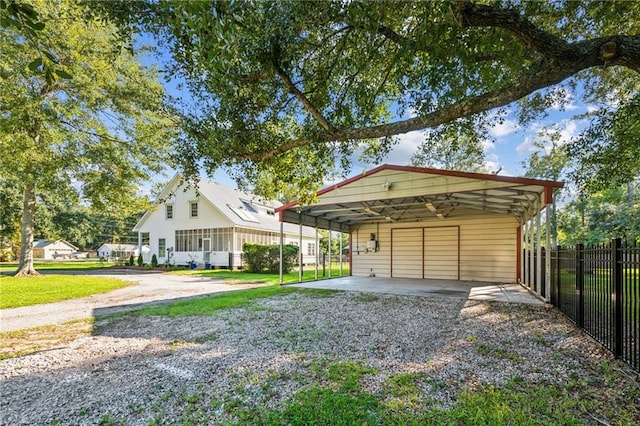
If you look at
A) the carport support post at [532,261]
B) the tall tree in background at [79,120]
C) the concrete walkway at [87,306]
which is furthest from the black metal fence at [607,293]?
the tall tree in background at [79,120]

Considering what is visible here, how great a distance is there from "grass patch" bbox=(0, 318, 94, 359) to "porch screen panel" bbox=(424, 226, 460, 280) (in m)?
11.1

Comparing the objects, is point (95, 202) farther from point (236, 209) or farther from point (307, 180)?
point (307, 180)

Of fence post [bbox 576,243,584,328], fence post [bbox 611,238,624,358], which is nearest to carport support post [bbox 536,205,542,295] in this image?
fence post [bbox 576,243,584,328]

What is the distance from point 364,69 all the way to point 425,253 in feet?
30.2

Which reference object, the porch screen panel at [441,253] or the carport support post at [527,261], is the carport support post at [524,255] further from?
the porch screen panel at [441,253]

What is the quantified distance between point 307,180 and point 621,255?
537 cm

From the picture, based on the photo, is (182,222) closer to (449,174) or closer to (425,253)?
(425,253)

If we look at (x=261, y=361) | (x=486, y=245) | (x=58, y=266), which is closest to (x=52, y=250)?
(x=58, y=266)

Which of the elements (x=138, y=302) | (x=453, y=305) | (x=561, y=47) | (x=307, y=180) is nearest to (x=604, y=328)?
(x=453, y=305)

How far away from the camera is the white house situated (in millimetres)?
19766

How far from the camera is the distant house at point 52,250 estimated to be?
49.0m

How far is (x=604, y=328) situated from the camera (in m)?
4.21

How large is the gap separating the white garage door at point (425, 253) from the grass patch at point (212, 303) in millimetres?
5049

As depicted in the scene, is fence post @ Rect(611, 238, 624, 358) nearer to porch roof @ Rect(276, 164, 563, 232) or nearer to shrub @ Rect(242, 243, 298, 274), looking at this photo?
porch roof @ Rect(276, 164, 563, 232)
